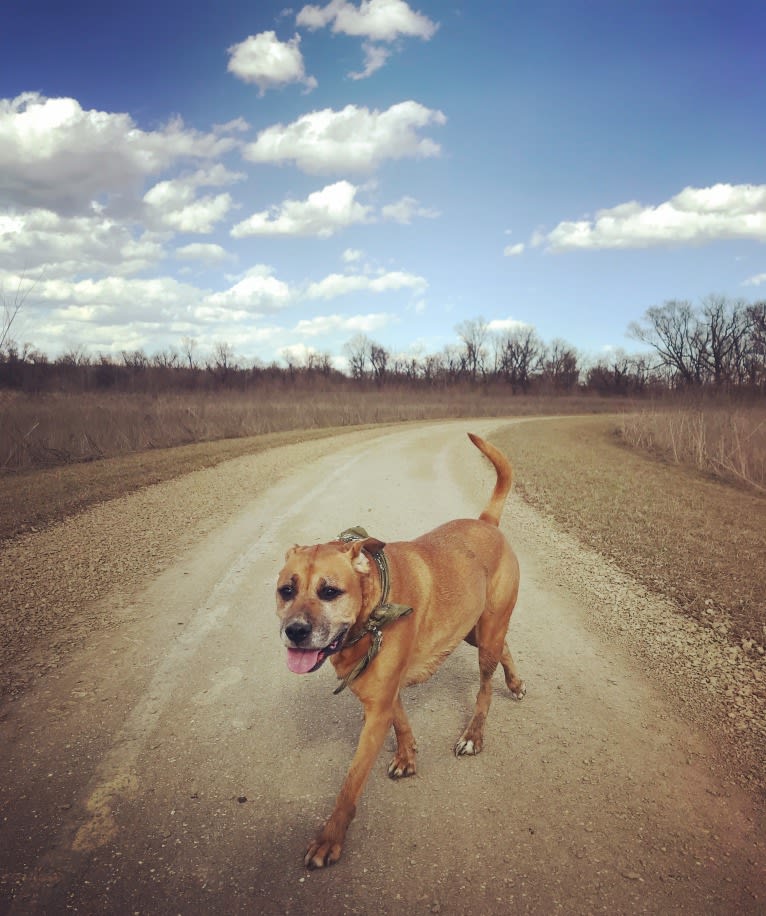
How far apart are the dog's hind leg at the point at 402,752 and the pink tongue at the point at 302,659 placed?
81 centimetres

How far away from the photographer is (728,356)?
170 feet

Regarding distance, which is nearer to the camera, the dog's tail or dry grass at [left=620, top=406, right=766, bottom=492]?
the dog's tail

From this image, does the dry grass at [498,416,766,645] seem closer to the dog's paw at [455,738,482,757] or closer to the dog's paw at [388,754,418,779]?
the dog's paw at [455,738,482,757]

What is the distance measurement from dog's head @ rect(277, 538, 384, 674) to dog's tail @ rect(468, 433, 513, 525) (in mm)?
1337

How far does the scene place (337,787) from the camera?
9.29ft

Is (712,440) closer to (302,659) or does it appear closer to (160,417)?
(302,659)

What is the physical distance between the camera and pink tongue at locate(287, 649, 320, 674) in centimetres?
240

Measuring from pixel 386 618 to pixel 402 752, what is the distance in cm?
98

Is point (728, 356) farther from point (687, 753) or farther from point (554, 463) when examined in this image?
point (687, 753)

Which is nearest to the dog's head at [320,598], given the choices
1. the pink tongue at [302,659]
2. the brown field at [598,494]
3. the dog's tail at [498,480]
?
the pink tongue at [302,659]

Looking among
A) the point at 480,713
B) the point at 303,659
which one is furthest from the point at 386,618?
the point at 480,713

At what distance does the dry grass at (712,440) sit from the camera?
1177cm

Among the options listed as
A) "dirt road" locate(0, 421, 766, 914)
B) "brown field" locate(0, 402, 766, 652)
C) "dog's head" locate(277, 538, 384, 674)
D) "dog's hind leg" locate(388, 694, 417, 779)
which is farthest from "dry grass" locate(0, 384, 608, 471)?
"dog's hind leg" locate(388, 694, 417, 779)

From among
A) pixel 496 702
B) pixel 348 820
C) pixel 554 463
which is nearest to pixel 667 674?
pixel 496 702
